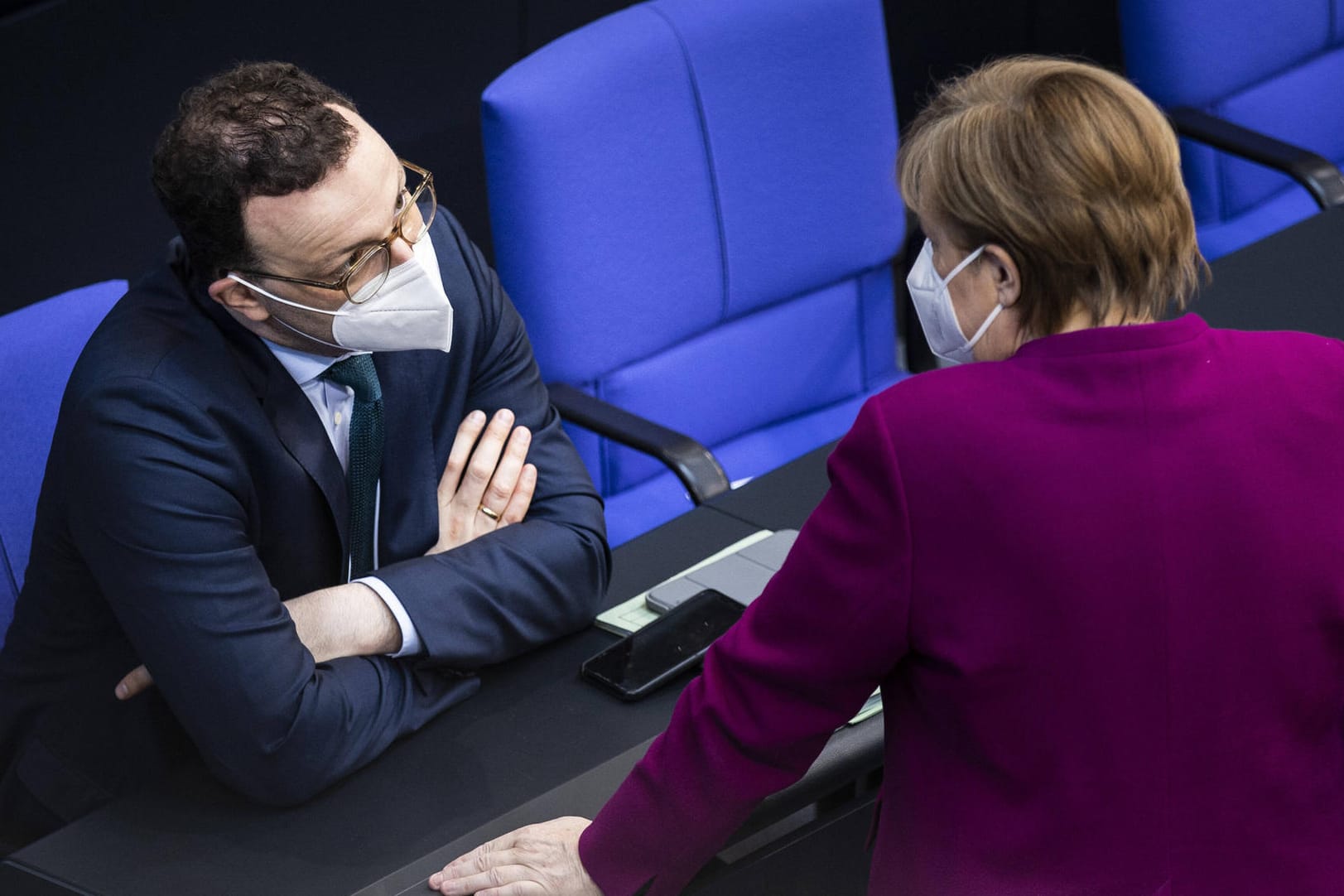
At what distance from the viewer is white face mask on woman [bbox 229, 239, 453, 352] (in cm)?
163

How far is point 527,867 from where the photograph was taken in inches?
52.1

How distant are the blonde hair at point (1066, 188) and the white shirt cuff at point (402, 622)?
726 millimetres

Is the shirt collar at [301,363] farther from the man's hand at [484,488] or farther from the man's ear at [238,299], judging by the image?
the man's hand at [484,488]

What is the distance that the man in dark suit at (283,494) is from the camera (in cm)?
147

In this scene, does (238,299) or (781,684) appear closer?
(781,684)

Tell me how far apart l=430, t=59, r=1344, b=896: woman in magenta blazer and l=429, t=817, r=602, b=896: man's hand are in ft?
0.72

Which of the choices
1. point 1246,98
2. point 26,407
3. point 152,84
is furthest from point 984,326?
point 1246,98

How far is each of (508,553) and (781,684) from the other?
1.87 feet

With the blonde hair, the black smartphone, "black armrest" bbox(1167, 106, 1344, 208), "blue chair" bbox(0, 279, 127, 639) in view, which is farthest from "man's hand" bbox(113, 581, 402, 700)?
"black armrest" bbox(1167, 106, 1344, 208)

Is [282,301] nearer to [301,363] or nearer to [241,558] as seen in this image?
[301,363]

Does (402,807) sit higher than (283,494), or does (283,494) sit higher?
(283,494)

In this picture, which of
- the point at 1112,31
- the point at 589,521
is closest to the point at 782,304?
the point at 589,521

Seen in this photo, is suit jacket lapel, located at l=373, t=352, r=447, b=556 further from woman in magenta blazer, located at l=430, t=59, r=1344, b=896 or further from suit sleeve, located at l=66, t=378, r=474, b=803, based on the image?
woman in magenta blazer, located at l=430, t=59, r=1344, b=896

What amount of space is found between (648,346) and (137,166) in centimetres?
95
